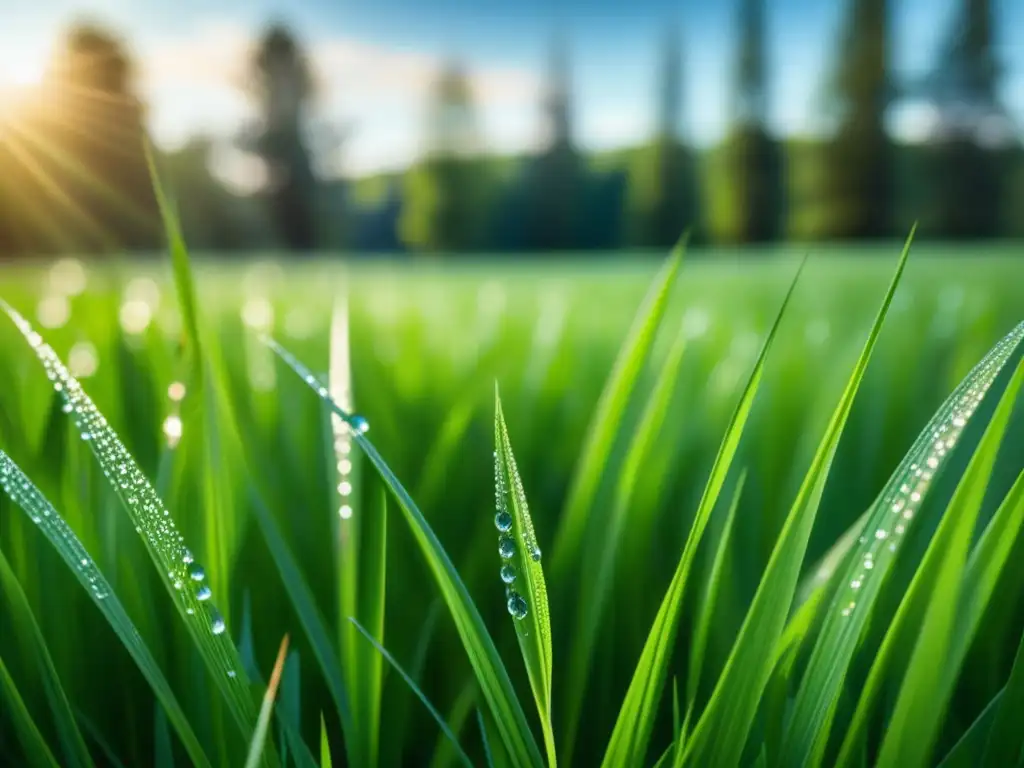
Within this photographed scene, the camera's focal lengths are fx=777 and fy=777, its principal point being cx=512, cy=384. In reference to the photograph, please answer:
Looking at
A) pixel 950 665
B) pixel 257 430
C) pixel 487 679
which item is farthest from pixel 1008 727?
pixel 257 430

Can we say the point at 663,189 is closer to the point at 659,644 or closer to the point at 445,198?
the point at 445,198

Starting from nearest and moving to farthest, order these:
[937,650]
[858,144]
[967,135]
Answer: [937,650] → [967,135] → [858,144]

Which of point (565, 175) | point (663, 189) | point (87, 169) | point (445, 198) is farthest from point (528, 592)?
point (445, 198)

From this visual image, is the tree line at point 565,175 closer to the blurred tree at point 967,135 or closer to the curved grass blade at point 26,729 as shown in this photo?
the blurred tree at point 967,135

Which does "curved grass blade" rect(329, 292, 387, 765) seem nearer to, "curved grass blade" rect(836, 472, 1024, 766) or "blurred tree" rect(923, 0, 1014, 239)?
"curved grass blade" rect(836, 472, 1024, 766)

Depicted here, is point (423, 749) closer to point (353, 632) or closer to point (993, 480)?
point (353, 632)

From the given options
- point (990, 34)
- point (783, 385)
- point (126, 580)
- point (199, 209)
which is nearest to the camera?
point (126, 580)
